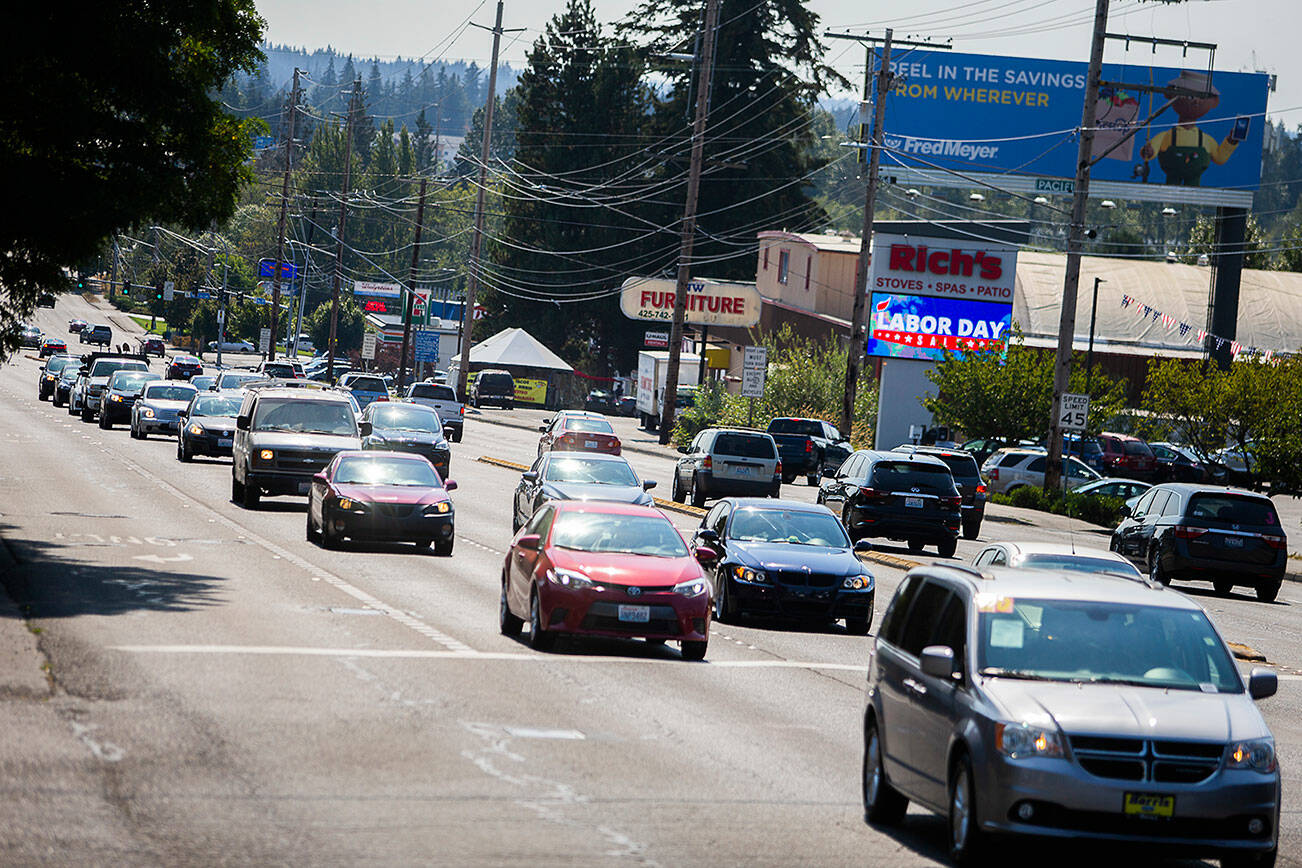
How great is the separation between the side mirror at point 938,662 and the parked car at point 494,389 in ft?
306

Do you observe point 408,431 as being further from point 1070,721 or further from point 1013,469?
point 1070,721

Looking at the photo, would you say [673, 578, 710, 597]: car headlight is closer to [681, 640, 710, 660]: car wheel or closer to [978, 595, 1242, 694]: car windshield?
[681, 640, 710, 660]: car wheel

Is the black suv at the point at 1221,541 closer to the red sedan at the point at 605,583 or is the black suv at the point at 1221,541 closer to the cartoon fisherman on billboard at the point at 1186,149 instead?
the red sedan at the point at 605,583

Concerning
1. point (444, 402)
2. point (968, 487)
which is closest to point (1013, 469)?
point (968, 487)

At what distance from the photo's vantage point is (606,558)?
17953mm

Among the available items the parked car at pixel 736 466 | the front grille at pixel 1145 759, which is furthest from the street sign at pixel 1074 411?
the front grille at pixel 1145 759

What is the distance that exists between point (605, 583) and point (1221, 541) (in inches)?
666

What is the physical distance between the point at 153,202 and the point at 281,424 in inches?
418

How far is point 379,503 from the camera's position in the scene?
26.5m

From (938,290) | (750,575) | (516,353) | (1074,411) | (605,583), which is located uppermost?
(938,290)

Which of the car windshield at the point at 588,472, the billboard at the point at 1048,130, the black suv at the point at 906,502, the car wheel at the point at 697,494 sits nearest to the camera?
the car windshield at the point at 588,472

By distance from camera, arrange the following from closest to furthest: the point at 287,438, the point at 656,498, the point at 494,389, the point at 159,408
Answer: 1. the point at 287,438
2. the point at 656,498
3. the point at 159,408
4. the point at 494,389

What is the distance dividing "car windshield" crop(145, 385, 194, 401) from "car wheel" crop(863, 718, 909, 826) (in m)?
44.1

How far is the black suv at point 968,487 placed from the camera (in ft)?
128
